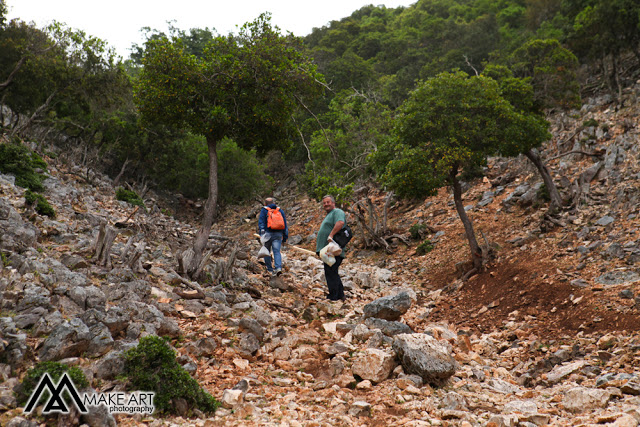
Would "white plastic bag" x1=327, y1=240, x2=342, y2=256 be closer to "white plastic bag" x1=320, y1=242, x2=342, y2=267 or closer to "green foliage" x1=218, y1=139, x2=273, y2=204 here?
"white plastic bag" x1=320, y1=242, x2=342, y2=267

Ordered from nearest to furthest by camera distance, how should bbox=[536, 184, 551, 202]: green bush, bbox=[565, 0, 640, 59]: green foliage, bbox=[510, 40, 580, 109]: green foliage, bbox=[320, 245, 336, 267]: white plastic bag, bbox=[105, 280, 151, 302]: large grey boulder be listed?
bbox=[105, 280, 151, 302]: large grey boulder
bbox=[320, 245, 336, 267]: white plastic bag
bbox=[536, 184, 551, 202]: green bush
bbox=[510, 40, 580, 109]: green foliage
bbox=[565, 0, 640, 59]: green foliage

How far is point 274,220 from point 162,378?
19.3 ft

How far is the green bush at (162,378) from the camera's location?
152 inches

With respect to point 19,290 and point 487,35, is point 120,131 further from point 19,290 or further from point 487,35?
point 487,35

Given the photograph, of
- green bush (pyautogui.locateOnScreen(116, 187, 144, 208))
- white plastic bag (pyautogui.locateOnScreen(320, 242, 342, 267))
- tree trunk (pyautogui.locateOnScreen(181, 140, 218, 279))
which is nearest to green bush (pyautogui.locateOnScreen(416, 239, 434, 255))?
white plastic bag (pyautogui.locateOnScreen(320, 242, 342, 267))

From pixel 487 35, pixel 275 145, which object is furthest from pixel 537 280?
pixel 487 35

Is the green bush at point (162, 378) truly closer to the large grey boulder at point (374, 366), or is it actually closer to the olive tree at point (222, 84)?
the large grey boulder at point (374, 366)

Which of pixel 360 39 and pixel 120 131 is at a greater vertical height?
pixel 360 39

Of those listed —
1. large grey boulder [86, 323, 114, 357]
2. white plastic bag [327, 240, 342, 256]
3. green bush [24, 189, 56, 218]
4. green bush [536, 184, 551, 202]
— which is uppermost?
green bush [536, 184, 551, 202]

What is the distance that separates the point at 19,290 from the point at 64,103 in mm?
24620

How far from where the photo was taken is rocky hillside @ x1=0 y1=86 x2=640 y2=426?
4.13m

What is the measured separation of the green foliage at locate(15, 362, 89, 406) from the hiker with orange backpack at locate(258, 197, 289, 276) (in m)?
6.20

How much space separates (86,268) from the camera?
21.6 feet

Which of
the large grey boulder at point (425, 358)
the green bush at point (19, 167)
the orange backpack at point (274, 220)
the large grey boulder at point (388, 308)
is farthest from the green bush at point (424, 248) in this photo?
the green bush at point (19, 167)
